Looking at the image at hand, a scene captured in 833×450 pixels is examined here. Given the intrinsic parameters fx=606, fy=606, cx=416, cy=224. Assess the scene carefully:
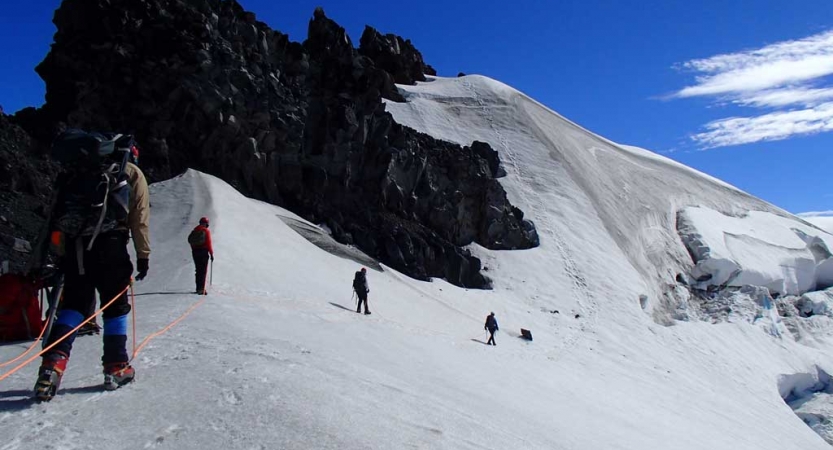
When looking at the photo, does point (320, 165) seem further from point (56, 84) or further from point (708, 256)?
point (708, 256)

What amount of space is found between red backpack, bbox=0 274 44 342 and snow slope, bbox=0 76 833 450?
0.32m

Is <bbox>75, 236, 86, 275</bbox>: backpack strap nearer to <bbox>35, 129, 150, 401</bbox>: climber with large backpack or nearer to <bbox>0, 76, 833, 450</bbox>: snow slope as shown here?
<bbox>35, 129, 150, 401</bbox>: climber with large backpack

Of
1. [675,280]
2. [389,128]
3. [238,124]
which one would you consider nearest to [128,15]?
[238,124]

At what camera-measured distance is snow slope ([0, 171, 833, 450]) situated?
469cm

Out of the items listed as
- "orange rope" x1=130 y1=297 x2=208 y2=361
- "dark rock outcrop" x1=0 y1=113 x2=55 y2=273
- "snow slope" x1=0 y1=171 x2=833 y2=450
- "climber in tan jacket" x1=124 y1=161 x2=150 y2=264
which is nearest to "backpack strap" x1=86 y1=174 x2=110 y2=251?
"climber in tan jacket" x1=124 y1=161 x2=150 y2=264

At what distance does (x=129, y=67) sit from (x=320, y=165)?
941cm

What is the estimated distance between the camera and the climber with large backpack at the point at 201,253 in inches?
436

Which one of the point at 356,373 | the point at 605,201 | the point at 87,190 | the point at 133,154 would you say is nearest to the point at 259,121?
Result: the point at 356,373

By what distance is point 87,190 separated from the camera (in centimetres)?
483

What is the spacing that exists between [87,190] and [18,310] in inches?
123

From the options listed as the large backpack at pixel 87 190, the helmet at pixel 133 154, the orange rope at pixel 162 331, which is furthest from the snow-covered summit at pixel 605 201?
the large backpack at pixel 87 190

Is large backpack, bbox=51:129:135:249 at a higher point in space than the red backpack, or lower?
higher

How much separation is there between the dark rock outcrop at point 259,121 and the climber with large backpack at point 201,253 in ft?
49.2

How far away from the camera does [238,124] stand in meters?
26.7
